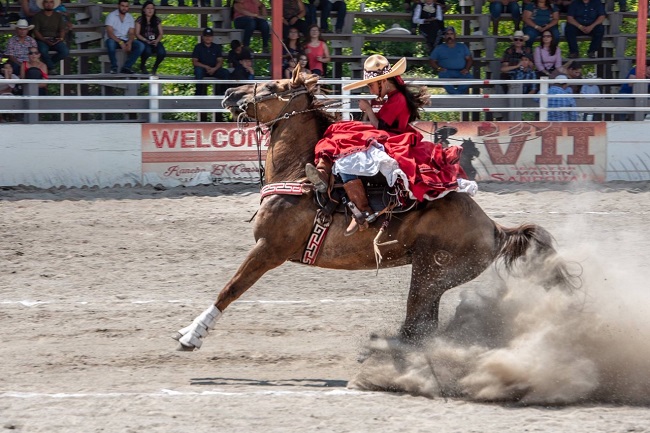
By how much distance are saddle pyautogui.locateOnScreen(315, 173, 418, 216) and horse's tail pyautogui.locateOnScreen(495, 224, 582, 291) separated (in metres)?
0.71

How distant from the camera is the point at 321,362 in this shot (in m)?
7.07

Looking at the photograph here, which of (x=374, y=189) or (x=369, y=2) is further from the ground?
(x=369, y=2)

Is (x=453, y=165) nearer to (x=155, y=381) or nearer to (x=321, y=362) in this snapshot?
(x=321, y=362)

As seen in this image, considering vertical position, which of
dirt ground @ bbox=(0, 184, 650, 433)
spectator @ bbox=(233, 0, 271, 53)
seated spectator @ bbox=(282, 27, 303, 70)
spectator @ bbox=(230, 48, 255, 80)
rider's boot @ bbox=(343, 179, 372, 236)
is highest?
spectator @ bbox=(233, 0, 271, 53)

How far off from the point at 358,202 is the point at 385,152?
0.39m

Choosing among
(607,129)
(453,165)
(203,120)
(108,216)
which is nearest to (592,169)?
(607,129)

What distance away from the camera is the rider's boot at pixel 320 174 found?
21.9ft

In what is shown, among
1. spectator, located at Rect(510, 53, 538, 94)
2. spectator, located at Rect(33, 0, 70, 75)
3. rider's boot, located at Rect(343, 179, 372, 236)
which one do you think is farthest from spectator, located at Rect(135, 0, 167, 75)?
rider's boot, located at Rect(343, 179, 372, 236)

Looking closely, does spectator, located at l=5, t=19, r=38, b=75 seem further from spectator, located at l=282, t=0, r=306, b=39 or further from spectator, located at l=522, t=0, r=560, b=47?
spectator, located at l=522, t=0, r=560, b=47

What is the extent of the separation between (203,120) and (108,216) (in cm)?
353

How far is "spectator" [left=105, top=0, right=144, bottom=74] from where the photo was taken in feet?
52.9

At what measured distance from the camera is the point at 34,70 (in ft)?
48.7

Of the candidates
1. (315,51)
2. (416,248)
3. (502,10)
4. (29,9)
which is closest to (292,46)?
(315,51)

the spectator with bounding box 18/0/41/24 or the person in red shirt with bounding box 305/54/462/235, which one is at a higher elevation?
the spectator with bounding box 18/0/41/24
